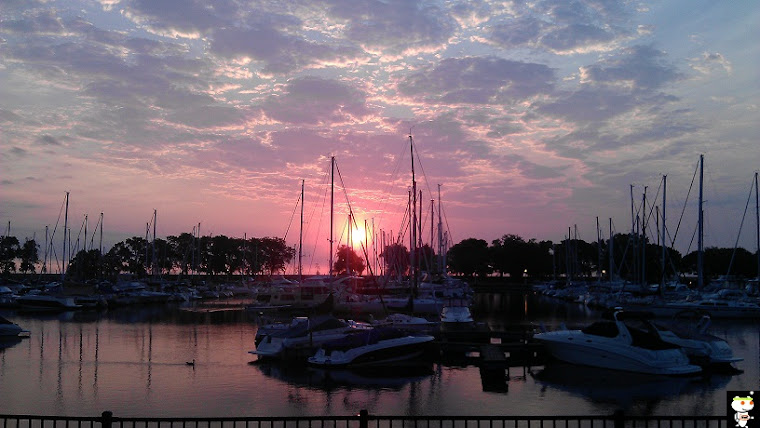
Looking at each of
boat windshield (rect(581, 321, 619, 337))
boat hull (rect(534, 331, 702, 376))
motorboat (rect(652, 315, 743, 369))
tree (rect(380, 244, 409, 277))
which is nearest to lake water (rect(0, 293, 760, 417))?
boat hull (rect(534, 331, 702, 376))

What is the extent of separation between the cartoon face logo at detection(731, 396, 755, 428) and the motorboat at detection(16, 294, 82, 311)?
8122 centimetres

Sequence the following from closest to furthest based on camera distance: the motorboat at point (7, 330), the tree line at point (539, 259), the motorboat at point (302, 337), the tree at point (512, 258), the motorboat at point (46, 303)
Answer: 1. the motorboat at point (302, 337)
2. the motorboat at point (7, 330)
3. the motorboat at point (46, 303)
4. the tree line at point (539, 259)
5. the tree at point (512, 258)

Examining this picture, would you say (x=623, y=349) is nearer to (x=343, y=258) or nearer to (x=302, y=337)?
(x=302, y=337)

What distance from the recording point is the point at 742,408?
8555 millimetres

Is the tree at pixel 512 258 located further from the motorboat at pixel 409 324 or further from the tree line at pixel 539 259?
the motorboat at pixel 409 324

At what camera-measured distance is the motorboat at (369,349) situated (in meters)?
33.1

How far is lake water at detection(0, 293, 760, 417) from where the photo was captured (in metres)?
24.5

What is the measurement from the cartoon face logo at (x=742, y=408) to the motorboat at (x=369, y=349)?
25646 millimetres

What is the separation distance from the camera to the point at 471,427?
21.2 m

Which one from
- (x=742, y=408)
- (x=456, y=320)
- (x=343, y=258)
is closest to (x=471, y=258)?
(x=343, y=258)

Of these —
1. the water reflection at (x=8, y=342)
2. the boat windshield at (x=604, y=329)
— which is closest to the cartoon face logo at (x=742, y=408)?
the boat windshield at (x=604, y=329)

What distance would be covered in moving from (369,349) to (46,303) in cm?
5913

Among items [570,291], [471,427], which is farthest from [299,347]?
[570,291]

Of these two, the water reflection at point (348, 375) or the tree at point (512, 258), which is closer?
the water reflection at point (348, 375)
